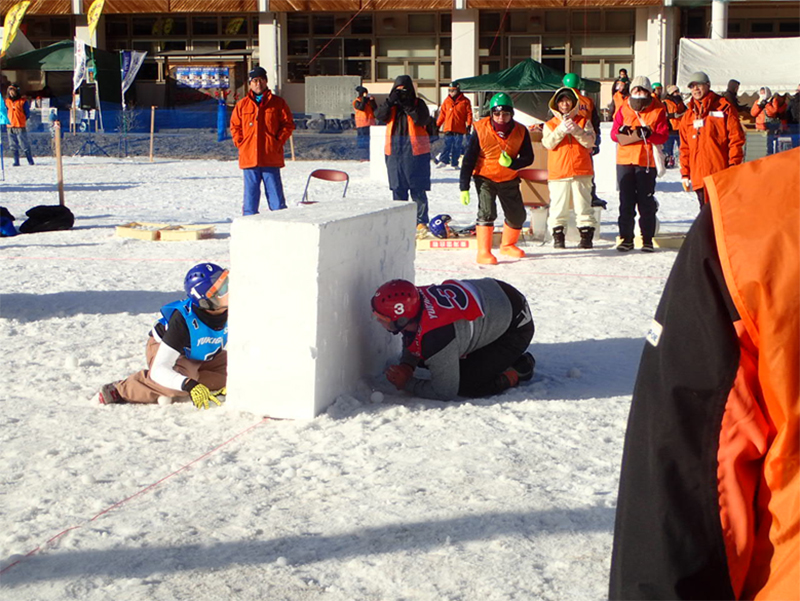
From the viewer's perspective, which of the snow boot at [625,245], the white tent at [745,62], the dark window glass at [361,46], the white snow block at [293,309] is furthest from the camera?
the dark window glass at [361,46]

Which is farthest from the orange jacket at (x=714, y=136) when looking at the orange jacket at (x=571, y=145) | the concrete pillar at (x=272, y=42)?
the concrete pillar at (x=272, y=42)

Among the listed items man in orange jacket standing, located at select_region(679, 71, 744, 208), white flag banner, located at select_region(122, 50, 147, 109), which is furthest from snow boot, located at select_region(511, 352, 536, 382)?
white flag banner, located at select_region(122, 50, 147, 109)

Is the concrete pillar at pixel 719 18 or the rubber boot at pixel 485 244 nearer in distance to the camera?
the rubber boot at pixel 485 244

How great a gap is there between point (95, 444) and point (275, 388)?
76cm

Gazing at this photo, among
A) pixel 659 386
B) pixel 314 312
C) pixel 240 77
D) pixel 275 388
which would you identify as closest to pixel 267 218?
pixel 314 312

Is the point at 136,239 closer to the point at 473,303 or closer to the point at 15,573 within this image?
the point at 473,303

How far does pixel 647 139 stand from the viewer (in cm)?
893

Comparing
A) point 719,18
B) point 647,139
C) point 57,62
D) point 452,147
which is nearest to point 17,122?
point 452,147

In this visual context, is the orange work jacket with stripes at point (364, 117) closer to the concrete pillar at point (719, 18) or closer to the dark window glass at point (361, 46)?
the concrete pillar at point (719, 18)

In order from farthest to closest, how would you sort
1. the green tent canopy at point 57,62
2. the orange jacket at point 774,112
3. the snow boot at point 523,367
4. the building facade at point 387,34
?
the building facade at point 387,34 → the green tent canopy at point 57,62 → the orange jacket at point 774,112 → the snow boot at point 523,367

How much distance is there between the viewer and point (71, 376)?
526 cm

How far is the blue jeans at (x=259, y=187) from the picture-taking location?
34.0 feet

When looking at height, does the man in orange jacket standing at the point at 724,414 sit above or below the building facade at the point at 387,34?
below

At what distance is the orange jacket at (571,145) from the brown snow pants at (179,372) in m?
5.09
